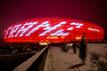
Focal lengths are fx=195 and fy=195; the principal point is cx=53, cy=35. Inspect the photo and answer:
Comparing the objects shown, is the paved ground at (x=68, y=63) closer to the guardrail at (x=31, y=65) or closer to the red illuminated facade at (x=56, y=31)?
the guardrail at (x=31, y=65)

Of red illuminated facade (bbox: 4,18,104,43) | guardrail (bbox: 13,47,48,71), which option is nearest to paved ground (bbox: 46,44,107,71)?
guardrail (bbox: 13,47,48,71)

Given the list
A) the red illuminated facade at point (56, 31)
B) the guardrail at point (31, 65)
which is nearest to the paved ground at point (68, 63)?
the guardrail at point (31, 65)

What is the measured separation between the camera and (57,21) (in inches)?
3024

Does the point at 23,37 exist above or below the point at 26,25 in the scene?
below

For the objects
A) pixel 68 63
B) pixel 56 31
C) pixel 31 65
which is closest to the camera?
pixel 31 65

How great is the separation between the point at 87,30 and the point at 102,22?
26033mm

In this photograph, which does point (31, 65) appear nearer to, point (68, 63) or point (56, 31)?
→ point (68, 63)

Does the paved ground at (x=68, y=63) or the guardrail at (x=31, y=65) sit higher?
the guardrail at (x=31, y=65)

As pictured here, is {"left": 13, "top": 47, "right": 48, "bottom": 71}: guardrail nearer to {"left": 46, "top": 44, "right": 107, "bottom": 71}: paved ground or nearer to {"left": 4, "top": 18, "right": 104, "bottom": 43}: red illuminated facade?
{"left": 46, "top": 44, "right": 107, "bottom": 71}: paved ground

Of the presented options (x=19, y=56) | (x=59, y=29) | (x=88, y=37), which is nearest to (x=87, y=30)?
(x=88, y=37)

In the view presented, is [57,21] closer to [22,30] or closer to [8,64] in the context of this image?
[22,30]

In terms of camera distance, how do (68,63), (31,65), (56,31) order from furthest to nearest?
1. (56,31)
2. (68,63)
3. (31,65)

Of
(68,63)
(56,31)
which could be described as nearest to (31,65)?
(68,63)

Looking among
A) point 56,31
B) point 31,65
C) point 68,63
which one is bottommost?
point 68,63
